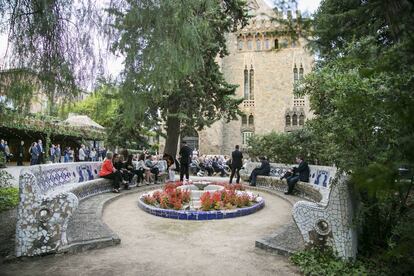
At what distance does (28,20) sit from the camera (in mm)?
4215

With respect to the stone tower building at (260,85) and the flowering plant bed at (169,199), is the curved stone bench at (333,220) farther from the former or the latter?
the stone tower building at (260,85)

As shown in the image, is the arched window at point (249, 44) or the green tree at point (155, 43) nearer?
the green tree at point (155, 43)

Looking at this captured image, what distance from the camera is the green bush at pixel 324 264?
3.91m

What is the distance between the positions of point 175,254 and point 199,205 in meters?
3.34

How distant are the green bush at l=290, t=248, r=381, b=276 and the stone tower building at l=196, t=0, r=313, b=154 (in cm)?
2938

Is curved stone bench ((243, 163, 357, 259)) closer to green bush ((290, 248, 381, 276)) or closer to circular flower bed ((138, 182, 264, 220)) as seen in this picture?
green bush ((290, 248, 381, 276))

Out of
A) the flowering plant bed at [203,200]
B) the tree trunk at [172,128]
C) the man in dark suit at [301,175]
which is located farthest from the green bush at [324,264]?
the tree trunk at [172,128]

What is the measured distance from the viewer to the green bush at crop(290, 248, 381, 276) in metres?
3.91

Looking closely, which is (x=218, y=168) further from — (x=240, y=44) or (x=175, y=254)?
(x=240, y=44)

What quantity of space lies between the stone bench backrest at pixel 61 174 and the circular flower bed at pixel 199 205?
198 cm

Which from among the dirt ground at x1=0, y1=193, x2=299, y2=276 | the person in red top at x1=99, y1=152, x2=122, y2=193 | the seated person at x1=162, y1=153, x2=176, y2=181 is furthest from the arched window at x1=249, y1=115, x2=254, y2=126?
the dirt ground at x1=0, y1=193, x2=299, y2=276

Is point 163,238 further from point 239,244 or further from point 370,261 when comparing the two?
point 370,261

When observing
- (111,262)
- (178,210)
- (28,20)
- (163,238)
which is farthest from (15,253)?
(178,210)

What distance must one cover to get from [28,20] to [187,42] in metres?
1.95
